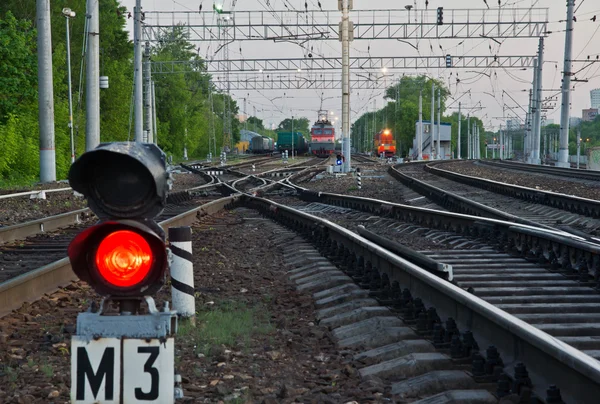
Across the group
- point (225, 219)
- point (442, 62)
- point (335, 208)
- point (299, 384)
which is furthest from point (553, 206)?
point (442, 62)

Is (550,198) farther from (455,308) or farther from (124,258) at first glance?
(124,258)

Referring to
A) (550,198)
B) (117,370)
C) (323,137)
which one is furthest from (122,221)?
(323,137)

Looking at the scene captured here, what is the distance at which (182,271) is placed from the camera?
7383mm

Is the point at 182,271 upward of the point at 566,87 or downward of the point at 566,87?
downward

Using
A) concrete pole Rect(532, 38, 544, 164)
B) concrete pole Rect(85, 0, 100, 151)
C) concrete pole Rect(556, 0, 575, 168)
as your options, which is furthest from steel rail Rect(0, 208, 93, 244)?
concrete pole Rect(532, 38, 544, 164)

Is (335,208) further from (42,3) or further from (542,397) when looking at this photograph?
(542,397)

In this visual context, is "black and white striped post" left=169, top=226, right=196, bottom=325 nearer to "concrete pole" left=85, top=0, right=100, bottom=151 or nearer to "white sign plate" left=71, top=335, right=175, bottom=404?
"white sign plate" left=71, top=335, right=175, bottom=404

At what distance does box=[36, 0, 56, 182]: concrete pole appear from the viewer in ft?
91.5

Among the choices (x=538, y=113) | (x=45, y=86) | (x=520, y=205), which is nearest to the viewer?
(x=520, y=205)

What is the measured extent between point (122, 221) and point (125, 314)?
14.2 inches

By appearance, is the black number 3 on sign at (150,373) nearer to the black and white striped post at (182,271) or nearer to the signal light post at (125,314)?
the signal light post at (125,314)

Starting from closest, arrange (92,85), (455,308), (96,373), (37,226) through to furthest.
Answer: (96,373), (455,308), (37,226), (92,85)

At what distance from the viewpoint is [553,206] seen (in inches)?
744

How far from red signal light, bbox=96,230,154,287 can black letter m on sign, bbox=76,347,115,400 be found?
0.92ft
